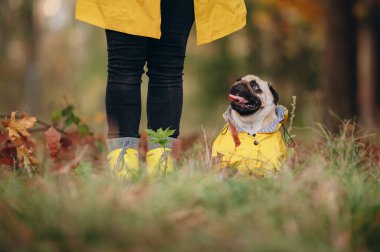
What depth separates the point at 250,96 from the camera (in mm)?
2943

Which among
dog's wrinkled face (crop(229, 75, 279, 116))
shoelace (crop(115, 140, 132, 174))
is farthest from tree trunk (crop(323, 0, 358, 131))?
shoelace (crop(115, 140, 132, 174))

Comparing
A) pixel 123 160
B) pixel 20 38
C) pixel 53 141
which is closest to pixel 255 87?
pixel 123 160

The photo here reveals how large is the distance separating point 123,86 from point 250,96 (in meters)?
0.61

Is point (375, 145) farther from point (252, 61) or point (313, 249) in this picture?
point (252, 61)

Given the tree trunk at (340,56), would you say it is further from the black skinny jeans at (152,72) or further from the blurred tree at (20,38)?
the blurred tree at (20,38)

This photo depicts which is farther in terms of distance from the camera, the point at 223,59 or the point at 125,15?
the point at 223,59

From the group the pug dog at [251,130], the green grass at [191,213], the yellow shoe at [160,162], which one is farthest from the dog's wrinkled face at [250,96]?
the green grass at [191,213]

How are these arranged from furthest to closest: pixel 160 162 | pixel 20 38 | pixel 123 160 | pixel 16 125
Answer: pixel 20 38
pixel 16 125
pixel 123 160
pixel 160 162

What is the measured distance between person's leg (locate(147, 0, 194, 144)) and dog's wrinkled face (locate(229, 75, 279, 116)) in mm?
280

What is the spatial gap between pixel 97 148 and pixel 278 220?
7.79 feet

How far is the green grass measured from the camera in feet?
5.53

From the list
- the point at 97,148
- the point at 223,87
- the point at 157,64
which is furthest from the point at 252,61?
the point at 157,64

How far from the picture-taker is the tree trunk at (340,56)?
727 centimetres

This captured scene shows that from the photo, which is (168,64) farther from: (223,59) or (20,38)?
(20,38)
